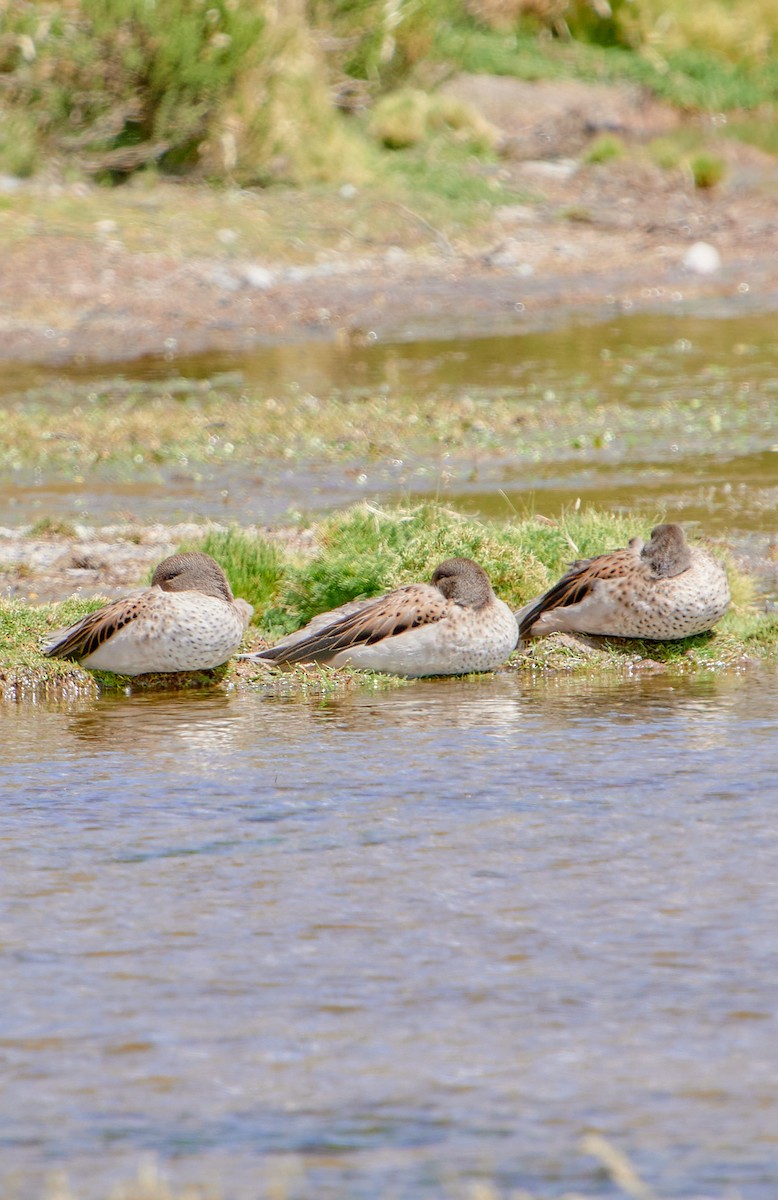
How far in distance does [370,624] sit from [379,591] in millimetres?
780

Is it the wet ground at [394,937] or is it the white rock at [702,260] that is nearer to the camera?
the wet ground at [394,937]

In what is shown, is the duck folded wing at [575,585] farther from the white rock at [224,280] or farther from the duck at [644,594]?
the white rock at [224,280]

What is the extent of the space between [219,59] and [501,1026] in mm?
20801

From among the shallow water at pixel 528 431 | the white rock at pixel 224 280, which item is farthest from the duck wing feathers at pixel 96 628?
the white rock at pixel 224 280

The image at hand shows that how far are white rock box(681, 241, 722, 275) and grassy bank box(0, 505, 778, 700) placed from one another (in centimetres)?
1463

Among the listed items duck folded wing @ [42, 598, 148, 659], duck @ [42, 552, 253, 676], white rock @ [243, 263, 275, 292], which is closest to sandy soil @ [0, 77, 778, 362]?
white rock @ [243, 263, 275, 292]

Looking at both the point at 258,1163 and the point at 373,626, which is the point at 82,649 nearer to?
the point at 373,626

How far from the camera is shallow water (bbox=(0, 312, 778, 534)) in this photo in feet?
38.4

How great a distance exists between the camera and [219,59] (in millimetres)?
23547

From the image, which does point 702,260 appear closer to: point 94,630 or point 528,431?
point 528,431

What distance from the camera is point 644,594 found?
8109mm

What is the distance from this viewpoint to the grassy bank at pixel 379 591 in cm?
816

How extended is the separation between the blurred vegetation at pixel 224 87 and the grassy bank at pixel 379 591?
1482 centimetres

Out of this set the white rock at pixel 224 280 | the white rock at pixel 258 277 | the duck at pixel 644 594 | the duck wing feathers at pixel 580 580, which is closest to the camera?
the duck at pixel 644 594
